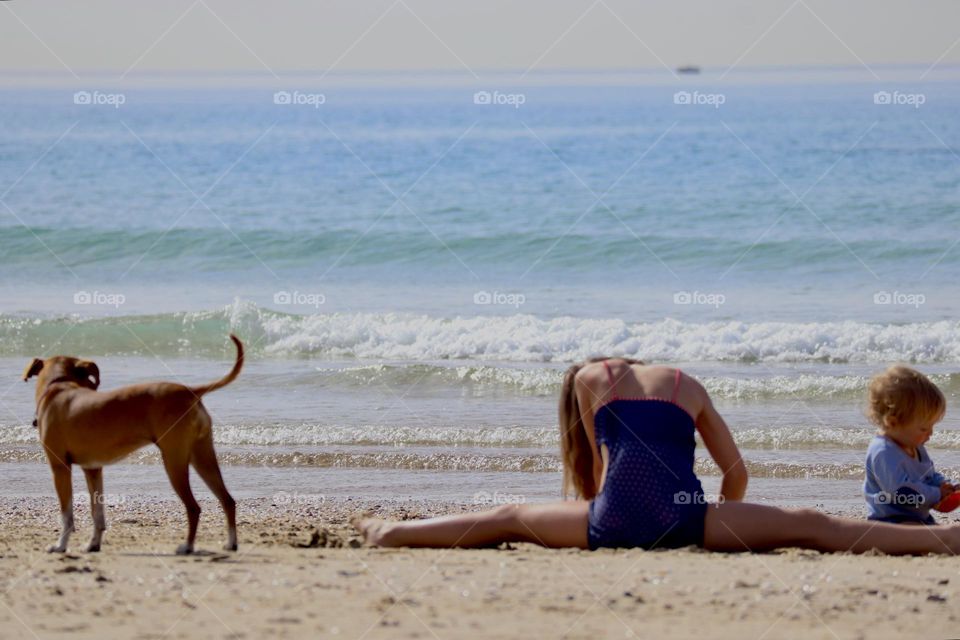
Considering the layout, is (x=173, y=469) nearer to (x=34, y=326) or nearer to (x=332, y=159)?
(x=34, y=326)

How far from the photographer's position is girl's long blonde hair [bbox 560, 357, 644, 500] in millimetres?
5234

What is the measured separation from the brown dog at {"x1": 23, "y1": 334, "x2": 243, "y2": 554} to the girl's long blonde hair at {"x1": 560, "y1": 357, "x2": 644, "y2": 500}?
4.67 feet

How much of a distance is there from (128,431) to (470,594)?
1759 mm

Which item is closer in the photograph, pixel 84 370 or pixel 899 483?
pixel 899 483

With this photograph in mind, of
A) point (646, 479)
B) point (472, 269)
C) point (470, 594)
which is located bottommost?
point (470, 594)

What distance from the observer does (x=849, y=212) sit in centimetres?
2094

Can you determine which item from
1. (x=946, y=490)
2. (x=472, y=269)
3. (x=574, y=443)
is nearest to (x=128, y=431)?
(x=574, y=443)

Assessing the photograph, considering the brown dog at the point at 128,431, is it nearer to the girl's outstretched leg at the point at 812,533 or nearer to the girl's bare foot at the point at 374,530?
the girl's bare foot at the point at 374,530

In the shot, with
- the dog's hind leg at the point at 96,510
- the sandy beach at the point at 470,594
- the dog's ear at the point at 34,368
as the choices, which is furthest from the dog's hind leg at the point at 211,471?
the dog's ear at the point at 34,368

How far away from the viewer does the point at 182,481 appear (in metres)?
5.17

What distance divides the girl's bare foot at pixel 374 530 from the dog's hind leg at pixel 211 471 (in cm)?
58

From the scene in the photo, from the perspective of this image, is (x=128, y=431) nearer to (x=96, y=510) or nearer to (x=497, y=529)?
(x=96, y=510)

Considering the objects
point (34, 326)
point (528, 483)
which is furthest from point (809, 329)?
point (34, 326)

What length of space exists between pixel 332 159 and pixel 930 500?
22.6m
